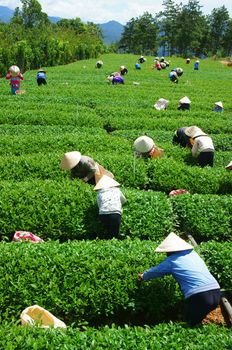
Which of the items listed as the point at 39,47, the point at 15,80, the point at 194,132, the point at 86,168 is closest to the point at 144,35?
the point at 39,47

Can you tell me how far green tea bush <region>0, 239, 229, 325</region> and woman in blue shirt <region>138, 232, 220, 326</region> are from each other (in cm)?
55

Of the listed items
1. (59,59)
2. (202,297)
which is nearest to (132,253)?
(202,297)

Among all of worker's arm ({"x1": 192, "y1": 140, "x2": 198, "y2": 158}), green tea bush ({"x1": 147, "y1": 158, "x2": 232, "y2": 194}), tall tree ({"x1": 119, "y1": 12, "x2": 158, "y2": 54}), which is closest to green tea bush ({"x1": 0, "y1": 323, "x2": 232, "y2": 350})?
green tea bush ({"x1": 147, "y1": 158, "x2": 232, "y2": 194})

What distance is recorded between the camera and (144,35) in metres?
96.4

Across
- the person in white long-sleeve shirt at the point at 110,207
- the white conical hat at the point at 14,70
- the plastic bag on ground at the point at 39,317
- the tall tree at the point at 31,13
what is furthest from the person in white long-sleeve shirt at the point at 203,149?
the tall tree at the point at 31,13

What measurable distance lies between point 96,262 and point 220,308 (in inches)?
91.0

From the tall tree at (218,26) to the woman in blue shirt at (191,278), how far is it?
3817 inches

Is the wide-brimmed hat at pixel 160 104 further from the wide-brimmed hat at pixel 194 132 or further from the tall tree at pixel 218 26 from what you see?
the tall tree at pixel 218 26

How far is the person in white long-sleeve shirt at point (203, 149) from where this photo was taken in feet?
41.5

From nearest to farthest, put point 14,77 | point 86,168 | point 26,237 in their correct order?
point 26,237
point 86,168
point 14,77

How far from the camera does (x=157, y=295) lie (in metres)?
6.82

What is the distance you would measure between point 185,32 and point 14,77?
72.0 metres

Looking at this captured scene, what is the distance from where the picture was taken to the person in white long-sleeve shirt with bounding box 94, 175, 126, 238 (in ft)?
27.3

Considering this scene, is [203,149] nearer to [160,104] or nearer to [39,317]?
[39,317]
